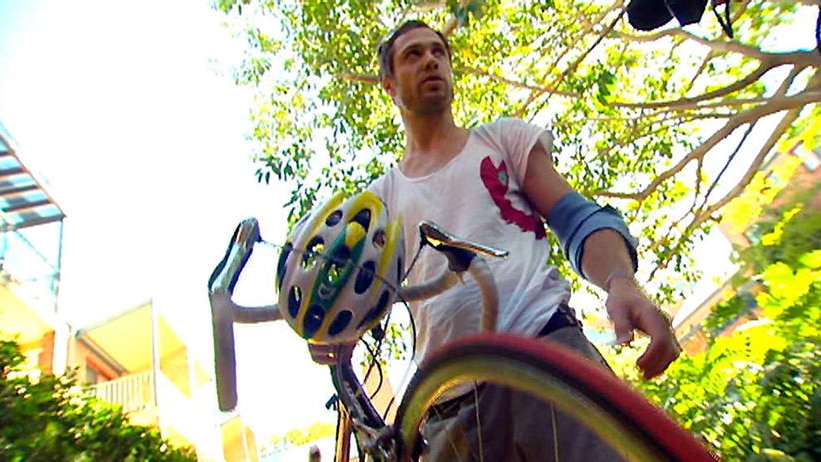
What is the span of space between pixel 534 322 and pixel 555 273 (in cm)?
15

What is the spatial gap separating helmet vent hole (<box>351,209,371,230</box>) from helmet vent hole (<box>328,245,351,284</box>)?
8 cm

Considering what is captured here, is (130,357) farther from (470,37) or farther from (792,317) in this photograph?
(792,317)

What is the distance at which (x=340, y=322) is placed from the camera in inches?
58.2

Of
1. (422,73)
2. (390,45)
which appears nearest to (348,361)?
(422,73)

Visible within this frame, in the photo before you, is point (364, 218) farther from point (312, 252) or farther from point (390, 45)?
point (390, 45)

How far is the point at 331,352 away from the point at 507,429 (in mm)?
468

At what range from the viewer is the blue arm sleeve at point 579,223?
4.13 ft

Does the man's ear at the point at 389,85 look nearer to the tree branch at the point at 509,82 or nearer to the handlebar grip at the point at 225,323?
the handlebar grip at the point at 225,323

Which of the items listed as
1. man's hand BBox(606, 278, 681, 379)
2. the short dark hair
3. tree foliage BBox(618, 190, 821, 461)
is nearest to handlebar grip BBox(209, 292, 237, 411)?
man's hand BBox(606, 278, 681, 379)

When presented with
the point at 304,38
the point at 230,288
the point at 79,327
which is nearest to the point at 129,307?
the point at 79,327

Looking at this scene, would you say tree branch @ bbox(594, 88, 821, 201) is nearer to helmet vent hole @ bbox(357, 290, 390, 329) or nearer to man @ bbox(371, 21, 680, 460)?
man @ bbox(371, 21, 680, 460)

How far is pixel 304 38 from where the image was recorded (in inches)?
259

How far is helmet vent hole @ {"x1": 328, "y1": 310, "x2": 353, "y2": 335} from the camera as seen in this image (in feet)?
4.82

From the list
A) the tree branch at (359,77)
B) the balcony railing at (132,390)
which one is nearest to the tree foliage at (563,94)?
the tree branch at (359,77)
